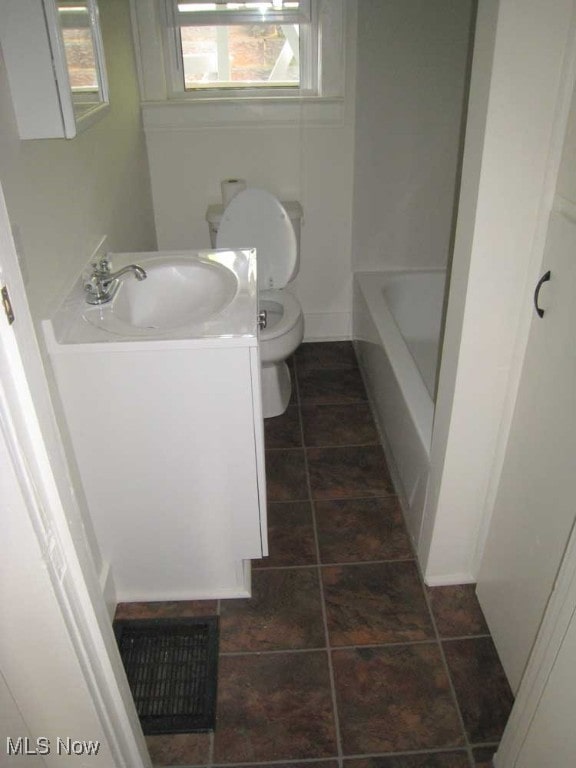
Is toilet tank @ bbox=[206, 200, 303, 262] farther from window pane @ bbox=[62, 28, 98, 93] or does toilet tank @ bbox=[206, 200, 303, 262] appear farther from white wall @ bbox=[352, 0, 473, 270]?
window pane @ bbox=[62, 28, 98, 93]

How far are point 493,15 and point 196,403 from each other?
3.22 feet

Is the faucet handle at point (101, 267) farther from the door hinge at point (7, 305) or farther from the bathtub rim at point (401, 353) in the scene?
the bathtub rim at point (401, 353)

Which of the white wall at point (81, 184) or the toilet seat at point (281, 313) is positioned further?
the toilet seat at point (281, 313)

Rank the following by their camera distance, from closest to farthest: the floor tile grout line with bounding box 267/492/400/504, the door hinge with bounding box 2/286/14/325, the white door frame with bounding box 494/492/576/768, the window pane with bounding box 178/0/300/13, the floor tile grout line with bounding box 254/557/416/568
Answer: the door hinge with bounding box 2/286/14/325 < the white door frame with bounding box 494/492/576/768 < the floor tile grout line with bounding box 254/557/416/568 < the floor tile grout line with bounding box 267/492/400/504 < the window pane with bounding box 178/0/300/13

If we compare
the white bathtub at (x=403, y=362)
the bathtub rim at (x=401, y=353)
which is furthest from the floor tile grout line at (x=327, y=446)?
the bathtub rim at (x=401, y=353)

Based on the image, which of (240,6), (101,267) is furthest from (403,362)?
(240,6)

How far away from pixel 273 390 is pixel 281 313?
1.08 feet

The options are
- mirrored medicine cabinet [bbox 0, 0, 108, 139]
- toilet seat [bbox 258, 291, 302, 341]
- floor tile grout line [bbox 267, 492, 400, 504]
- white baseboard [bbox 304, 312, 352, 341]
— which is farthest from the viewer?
white baseboard [bbox 304, 312, 352, 341]

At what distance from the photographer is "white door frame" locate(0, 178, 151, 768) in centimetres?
72

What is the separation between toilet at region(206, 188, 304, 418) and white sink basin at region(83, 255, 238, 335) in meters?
0.63

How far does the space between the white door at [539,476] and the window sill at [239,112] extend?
65.7 inches

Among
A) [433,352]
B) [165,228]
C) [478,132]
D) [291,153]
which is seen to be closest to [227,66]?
[291,153]

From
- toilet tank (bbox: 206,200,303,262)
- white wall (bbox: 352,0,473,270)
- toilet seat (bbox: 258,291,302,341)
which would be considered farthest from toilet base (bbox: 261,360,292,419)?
white wall (bbox: 352,0,473,270)

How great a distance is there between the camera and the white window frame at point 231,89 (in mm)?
2416
